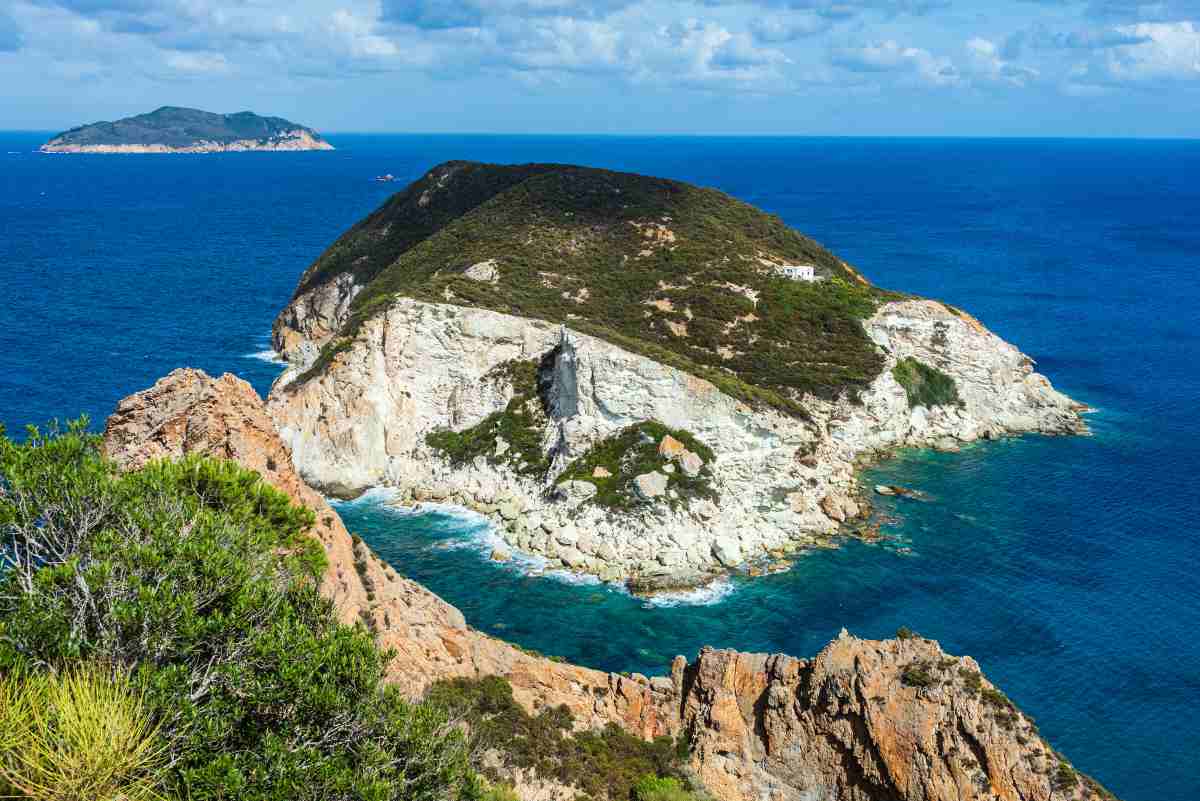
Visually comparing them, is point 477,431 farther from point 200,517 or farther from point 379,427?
point 200,517

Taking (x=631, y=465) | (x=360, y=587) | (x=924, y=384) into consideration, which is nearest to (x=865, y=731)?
(x=360, y=587)

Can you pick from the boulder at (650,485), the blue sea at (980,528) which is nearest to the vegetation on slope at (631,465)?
the boulder at (650,485)

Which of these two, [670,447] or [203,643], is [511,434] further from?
[203,643]

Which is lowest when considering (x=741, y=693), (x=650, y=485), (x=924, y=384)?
(x=650, y=485)

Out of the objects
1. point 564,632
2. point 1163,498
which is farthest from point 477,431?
point 1163,498

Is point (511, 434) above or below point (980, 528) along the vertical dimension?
above

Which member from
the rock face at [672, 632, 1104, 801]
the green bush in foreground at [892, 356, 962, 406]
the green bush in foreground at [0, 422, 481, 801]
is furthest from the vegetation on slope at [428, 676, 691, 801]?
the green bush in foreground at [892, 356, 962, 406]
